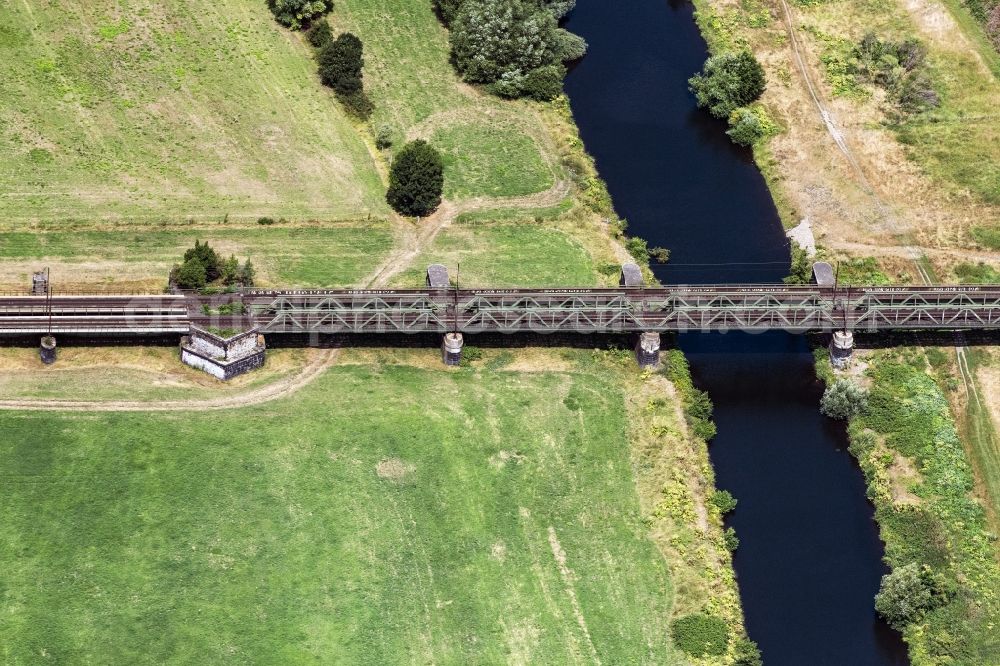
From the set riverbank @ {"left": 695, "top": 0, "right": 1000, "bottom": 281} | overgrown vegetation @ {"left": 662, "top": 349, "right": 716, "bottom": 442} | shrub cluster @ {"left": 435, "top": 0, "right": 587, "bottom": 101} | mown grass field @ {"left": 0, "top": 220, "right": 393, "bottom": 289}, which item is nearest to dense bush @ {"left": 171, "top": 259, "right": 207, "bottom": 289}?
mown grass field @ {"left": 0, "top": 220, "right": 393, "bottom": 289}

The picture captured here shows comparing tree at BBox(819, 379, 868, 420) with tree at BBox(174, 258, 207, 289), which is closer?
tree at BBox(819, 379, 868, 420)

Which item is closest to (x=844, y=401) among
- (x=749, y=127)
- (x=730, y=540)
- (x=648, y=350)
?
(x=648, y=350)

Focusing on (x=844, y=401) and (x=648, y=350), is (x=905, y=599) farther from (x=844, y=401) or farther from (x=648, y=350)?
(x=648, y=350)

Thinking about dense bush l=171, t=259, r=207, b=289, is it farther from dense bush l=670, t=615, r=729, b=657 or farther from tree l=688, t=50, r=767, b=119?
tree l=688, t=50, r=767, b=119

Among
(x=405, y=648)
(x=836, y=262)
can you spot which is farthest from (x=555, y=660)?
(x=836, y=262)

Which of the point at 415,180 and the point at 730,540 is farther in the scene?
the point at 415,180

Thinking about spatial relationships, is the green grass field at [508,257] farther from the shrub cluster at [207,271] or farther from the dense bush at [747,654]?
the dense bush at [747,654]
